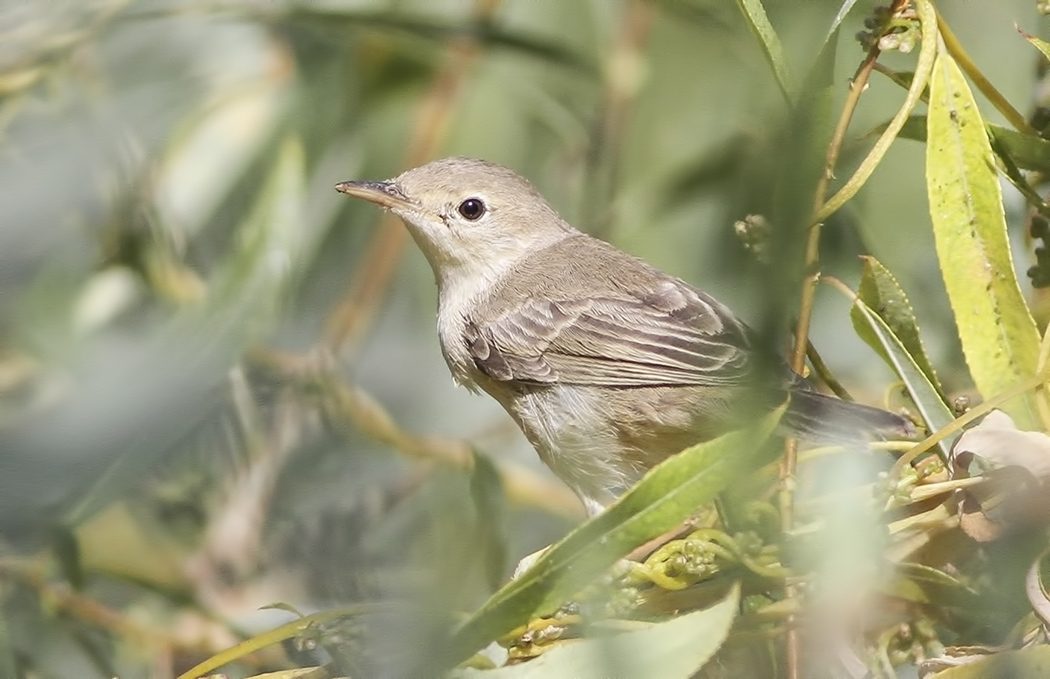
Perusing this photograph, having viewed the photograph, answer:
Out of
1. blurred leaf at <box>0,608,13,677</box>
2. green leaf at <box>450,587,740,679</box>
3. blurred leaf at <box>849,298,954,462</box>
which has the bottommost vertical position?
blurred leaf at <box>0,608,13,677</box>

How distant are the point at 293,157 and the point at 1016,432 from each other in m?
1.71

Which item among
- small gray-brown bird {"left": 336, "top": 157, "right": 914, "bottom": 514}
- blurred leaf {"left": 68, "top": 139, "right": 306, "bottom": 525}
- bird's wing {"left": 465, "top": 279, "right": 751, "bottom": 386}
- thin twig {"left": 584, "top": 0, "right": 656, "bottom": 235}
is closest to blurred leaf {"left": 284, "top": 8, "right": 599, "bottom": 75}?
thin twig {"left": 584, "top": 0, "right": 656, "bottom": 235}

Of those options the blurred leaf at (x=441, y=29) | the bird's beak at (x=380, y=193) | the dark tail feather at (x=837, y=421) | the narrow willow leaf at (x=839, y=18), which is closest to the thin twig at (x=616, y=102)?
the blurred leaf at (x=441, y=29)

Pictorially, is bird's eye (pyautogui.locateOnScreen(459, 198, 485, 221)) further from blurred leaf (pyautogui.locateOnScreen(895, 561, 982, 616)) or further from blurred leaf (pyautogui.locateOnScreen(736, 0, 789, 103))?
blurred leaf (pyautogui.locateOnScreen(895, 561, 982, 616))

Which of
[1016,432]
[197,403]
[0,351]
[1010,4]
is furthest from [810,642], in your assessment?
Result: [0,351]

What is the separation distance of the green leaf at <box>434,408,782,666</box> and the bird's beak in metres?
1.47

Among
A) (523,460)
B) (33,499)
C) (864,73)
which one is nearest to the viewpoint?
(864,73)

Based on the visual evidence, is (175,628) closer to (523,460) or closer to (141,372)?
(141,372)

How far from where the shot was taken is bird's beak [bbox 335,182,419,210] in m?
3.06

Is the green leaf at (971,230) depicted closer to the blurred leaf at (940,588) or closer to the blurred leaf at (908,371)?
the blurred leaf at (908,371)

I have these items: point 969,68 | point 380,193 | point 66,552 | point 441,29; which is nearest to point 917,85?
point 969,68

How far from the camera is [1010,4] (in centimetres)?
304

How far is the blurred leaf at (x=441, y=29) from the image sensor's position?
3.23 meters

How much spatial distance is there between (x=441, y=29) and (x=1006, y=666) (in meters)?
2.16
